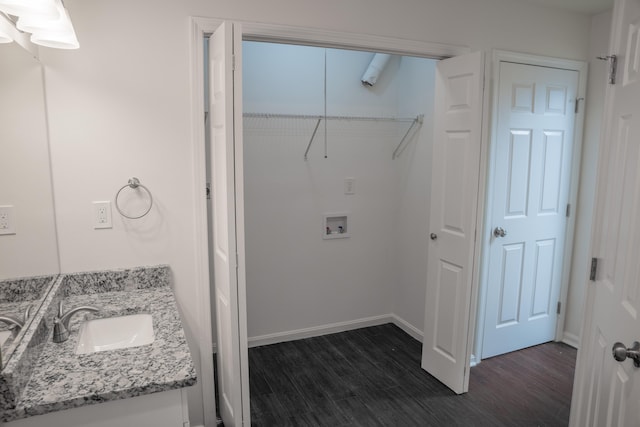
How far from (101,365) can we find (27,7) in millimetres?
1124

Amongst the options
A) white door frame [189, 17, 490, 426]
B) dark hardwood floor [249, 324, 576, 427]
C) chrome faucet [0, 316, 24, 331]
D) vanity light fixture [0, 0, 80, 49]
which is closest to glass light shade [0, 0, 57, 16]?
vanity light fixture [0, 0, 80, 49]

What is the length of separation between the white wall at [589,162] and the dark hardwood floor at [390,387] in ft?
1.22

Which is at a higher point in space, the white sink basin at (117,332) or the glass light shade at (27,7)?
the glass light shade at (27,7)

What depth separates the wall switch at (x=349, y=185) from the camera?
138 inches

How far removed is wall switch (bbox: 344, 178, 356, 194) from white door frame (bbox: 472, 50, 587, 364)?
104cm

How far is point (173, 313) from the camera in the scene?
6.20 ft

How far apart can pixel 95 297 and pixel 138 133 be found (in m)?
0.79

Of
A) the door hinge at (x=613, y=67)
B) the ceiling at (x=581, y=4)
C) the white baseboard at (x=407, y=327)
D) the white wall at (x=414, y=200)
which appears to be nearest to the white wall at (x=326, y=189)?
the white wall at (x=414, y=200)

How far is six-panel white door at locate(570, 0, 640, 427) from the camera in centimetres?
136

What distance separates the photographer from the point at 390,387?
283cm

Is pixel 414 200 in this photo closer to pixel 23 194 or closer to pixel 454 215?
pixel 454 215

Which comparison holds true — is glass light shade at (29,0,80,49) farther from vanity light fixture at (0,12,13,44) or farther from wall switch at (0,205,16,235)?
wall switch at (0,205,16,235)

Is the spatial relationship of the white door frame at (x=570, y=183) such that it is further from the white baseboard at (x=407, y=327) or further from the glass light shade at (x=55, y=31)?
the glass light shade at (x=55, y=31)

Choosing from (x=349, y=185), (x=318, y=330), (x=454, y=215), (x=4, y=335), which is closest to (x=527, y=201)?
(x=454, y=215)
